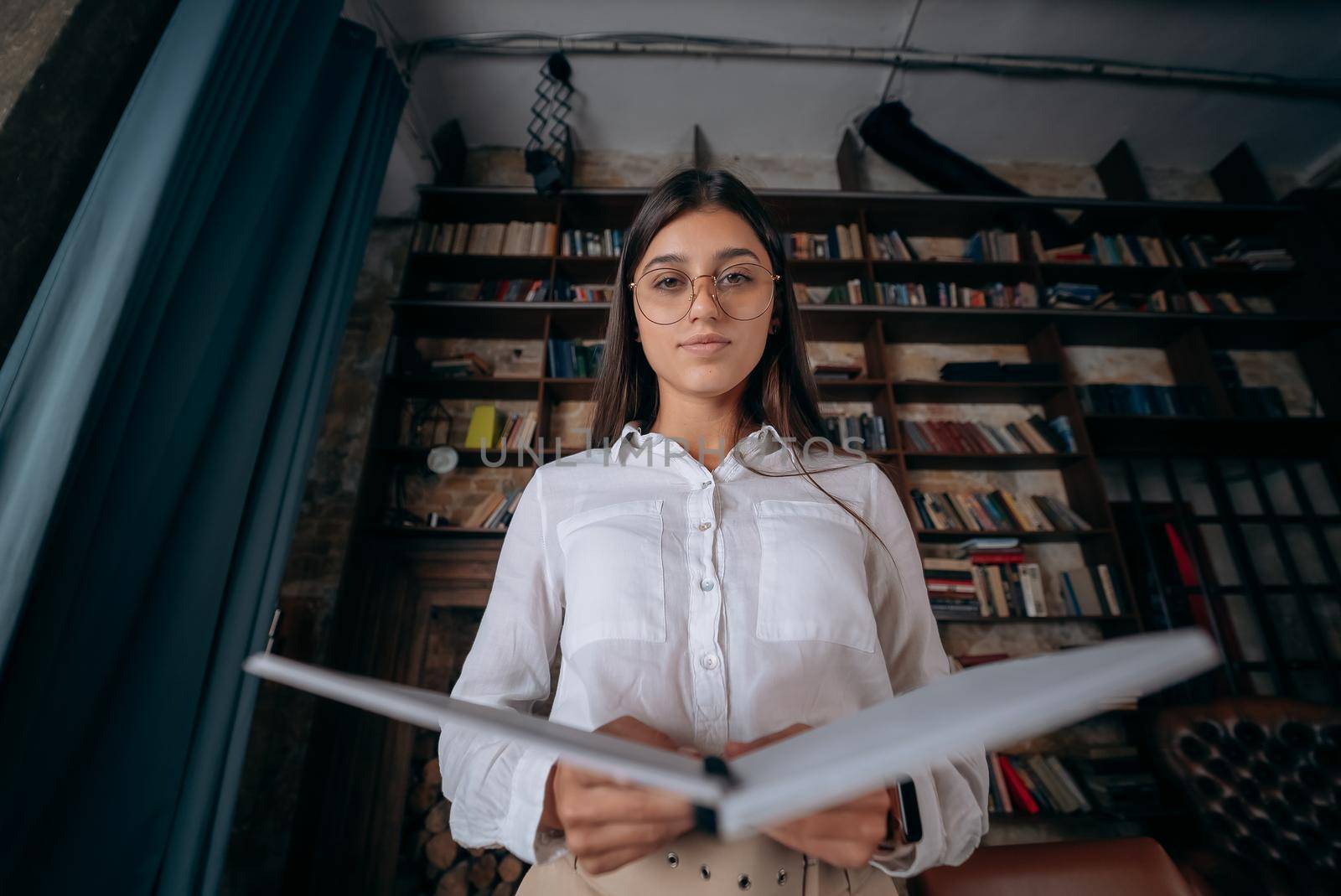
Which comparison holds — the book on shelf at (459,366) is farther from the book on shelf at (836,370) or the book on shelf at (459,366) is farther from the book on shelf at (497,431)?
the book on shelf at (836,370)

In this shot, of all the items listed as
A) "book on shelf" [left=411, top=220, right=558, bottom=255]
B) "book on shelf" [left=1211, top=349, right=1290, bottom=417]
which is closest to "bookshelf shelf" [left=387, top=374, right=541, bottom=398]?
"book on shelf" [left=411, top=220, right=558, bottom=255]

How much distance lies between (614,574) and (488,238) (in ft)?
10.1

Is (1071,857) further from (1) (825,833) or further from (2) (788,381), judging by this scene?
(2) (788,381)

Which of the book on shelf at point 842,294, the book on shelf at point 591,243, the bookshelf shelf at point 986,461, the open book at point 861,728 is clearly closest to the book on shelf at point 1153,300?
the bookshelf shelf at point 986,461

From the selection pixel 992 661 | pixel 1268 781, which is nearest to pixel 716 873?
pixel 1268 781

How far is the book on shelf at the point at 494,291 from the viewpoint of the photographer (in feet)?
10.5

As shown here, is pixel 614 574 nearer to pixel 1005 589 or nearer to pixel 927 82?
pixel 1005 589

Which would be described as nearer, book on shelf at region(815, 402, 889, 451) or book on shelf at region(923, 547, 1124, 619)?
book on shelf at region(923, 547, 1124, 619)

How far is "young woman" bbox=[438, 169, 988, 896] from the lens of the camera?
729 mm

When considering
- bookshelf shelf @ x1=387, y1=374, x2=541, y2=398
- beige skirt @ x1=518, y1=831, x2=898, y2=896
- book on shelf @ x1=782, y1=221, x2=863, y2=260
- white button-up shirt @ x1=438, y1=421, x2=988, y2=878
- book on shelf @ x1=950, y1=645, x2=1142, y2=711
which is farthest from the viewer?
book on shelf @ x1=782, y1=221, x2=863, y2=260

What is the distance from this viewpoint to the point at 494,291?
3275 mm

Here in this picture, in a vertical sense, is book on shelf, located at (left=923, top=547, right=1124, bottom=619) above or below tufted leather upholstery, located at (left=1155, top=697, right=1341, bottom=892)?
above

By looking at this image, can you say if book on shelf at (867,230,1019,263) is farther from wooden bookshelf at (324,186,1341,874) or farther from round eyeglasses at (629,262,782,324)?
round eyeglasses at (629,262,782,324)

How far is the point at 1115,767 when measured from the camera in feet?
8.14
